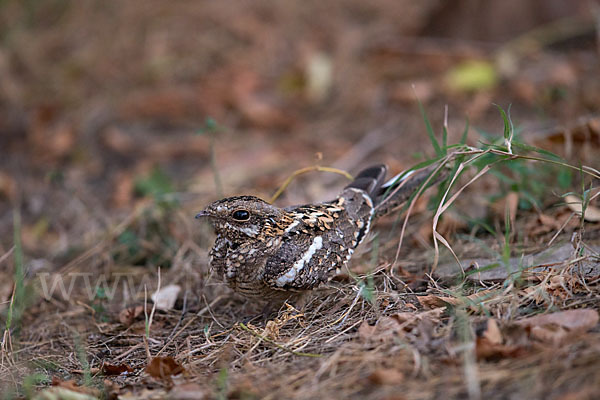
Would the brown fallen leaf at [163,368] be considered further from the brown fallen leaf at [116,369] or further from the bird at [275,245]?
the bird at [275,245]

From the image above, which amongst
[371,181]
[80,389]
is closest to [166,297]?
[80,389]

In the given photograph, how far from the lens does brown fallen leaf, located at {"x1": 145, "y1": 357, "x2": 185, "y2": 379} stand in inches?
107

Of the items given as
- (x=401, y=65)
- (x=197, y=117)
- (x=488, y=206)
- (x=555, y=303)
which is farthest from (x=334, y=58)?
(x=555, y=303)

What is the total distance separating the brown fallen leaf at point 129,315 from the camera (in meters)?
3.69

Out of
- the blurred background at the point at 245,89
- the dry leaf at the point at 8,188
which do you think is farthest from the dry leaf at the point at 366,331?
the dry leaf at the point at 8,188

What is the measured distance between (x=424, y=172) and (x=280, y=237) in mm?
1078

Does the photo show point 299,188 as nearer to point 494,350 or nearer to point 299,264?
point 299,264

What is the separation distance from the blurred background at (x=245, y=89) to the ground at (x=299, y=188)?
0.11 ft

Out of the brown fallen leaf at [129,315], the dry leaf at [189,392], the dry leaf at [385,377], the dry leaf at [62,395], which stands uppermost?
the dry leaf at [385,377]

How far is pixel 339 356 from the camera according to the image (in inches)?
101

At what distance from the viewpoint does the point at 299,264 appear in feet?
10.5

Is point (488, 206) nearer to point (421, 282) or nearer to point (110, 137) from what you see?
point (421, 282)

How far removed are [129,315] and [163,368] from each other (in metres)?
1.08

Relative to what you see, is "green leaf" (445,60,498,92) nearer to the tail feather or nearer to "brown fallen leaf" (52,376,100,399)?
the tail feather
